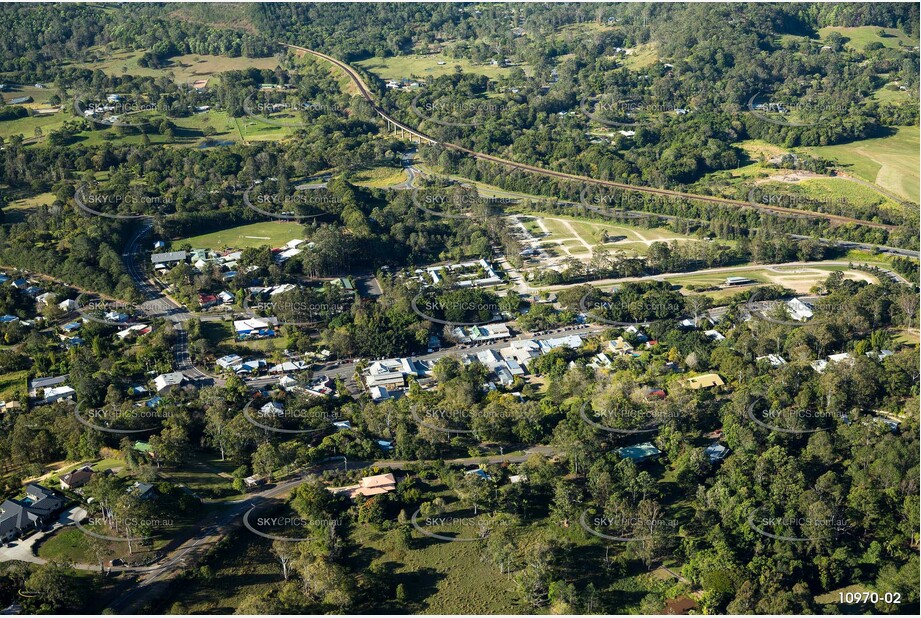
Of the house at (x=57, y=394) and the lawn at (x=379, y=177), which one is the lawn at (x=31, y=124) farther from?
the house at (x=57, y=394)

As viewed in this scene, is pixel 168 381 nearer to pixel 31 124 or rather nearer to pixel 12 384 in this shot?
pixel 12 384

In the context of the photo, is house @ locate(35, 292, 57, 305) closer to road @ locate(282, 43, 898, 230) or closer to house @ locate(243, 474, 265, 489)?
house @ locate(243, 474, 265, 489)

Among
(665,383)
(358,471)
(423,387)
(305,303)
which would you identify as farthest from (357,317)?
(665,383)

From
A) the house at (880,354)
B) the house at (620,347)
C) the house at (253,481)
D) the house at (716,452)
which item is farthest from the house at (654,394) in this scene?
the house at (253,481)

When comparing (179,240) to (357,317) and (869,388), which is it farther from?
(869,388)

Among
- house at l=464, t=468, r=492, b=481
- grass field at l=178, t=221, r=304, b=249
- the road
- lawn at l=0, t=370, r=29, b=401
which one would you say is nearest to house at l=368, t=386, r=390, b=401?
house at l=464, t=468, r=492, b=481
